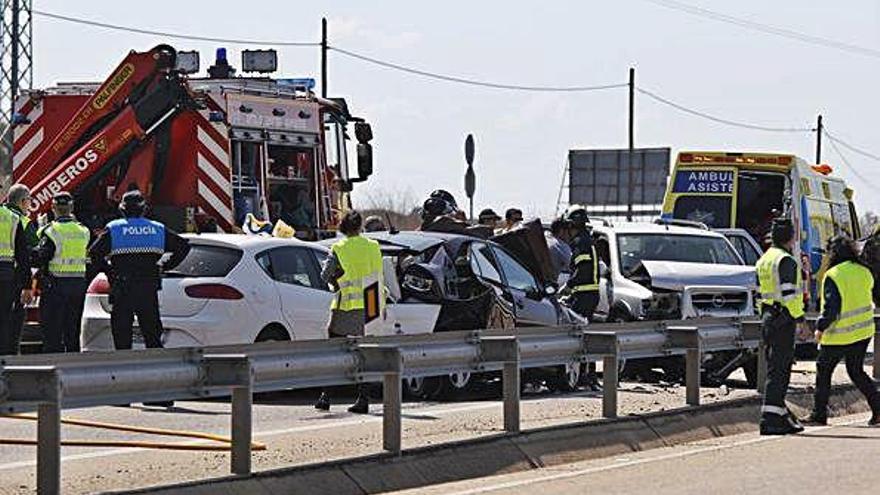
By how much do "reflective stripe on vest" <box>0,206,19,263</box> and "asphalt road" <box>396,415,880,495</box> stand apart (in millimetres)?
5479

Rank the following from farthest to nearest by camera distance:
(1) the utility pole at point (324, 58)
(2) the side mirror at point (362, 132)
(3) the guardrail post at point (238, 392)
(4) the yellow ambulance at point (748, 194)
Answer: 1. (1) the utility pole at point (324, 58)
2. (4) the yellow ambulance at point (748, 194)
3. (2) the side mirror at point (362, 132)
4. (3) the guardrail post at point (238, 392)

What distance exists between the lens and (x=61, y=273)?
1611 cm

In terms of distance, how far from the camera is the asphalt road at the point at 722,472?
11859mm

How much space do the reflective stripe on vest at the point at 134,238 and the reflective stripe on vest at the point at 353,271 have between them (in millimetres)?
1477

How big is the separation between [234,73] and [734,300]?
22.8 feet

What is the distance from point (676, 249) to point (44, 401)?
45.7 ft

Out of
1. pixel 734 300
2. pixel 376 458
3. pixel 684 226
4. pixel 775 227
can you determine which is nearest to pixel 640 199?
pixel 684 226

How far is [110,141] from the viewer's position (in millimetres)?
21000

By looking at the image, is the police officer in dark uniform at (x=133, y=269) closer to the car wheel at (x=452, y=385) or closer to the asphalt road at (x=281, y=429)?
the asphalt road at (x=281, y=429)

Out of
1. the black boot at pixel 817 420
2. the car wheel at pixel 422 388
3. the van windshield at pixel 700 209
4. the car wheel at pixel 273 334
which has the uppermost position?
the van windshield at pixel 700 209

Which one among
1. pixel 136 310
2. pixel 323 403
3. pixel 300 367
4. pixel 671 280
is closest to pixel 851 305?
pixel 323 403

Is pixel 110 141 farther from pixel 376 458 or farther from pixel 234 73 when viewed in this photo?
pixel 376 458

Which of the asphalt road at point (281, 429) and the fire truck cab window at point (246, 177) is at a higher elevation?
the fire truck cab window at point (246, 177)

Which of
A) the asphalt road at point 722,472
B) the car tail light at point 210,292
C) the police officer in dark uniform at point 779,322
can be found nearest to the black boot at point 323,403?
the car tail light at point 210,292
